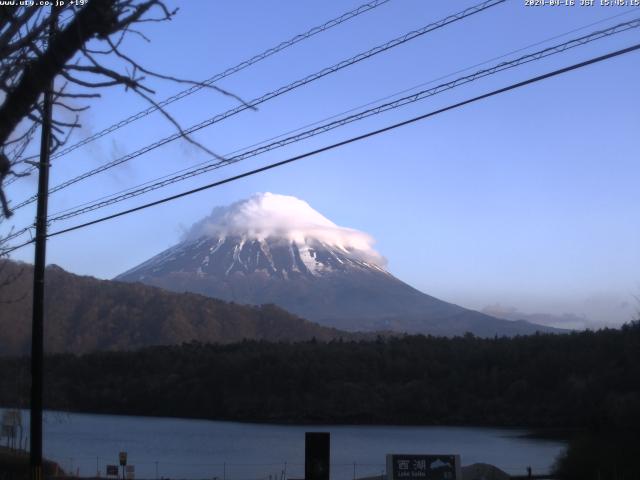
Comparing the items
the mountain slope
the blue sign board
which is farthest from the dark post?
the mountain slope

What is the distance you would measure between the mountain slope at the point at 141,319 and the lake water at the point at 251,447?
4712cm

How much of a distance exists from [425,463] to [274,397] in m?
62.0

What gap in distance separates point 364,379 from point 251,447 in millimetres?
29853

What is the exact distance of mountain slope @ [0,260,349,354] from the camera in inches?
4660

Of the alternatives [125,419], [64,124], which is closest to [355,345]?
[125,419]

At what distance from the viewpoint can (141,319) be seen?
411 ft

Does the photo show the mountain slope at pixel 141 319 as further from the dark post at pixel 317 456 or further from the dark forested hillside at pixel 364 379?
the dark post at pixel 317 456

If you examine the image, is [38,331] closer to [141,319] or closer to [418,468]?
[418,468]

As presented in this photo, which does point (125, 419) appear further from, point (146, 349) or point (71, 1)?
point (71, 1)

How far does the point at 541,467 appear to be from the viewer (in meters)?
39.7

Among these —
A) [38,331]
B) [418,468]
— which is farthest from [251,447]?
[38,331]

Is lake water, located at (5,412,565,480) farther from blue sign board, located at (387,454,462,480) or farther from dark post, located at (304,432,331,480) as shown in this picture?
dark post, located at (304,432,331,480)

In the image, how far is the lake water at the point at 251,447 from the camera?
39625 millimetres

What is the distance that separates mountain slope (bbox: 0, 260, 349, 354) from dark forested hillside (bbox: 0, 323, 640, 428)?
2975 centimetres
